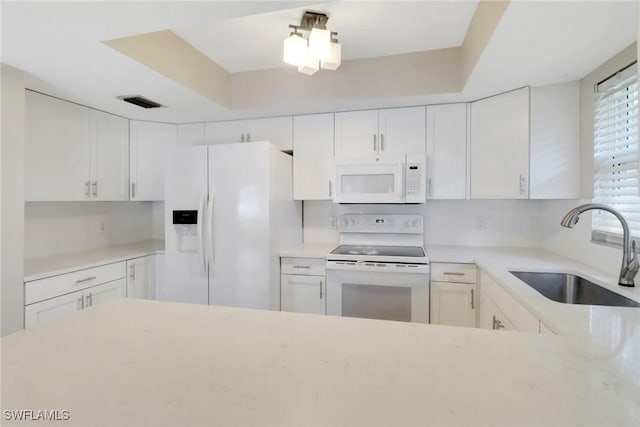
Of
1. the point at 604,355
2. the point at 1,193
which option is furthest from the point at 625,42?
the point at 1,193

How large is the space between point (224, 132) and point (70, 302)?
1799 millimetres

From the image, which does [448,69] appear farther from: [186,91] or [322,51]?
[186,91]

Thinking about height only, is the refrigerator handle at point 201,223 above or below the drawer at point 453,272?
above

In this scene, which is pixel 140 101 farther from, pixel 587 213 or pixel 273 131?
pixel 587 213

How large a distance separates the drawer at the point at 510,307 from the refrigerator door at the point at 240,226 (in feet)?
4.99

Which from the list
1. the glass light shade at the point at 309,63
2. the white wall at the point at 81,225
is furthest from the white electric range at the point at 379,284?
the white wall at the point at 81,225

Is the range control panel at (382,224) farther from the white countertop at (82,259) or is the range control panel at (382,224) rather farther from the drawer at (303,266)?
the white countertop at (82,259)

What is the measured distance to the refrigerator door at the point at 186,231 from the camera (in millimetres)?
2400

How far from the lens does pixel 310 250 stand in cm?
258

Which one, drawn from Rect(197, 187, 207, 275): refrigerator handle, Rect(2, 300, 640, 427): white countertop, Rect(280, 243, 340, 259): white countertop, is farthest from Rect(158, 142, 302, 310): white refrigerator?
Rect(2, 300, 640, 427): white countertop

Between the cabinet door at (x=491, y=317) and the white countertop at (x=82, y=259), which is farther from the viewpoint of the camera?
the white countertop at (x=82, y=259)

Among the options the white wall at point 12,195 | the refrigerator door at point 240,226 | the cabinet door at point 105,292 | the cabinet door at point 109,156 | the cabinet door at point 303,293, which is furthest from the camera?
the cabinet door at point 109,156

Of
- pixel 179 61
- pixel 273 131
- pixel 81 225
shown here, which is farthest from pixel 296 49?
pixel 81 225

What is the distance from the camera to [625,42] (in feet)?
4.81
